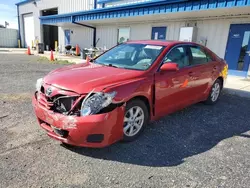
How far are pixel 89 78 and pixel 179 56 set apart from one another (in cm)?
199

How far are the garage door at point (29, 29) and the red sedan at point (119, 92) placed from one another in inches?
1053

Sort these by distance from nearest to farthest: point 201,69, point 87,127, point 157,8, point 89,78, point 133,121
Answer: point 87,127
point 89,78
point 133,121
point 201,69
point 157,8

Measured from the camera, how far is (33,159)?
2748 millimetres

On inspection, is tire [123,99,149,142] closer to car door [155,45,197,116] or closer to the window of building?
car door [155,45,197,116]

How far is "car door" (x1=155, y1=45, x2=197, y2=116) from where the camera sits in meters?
3.54

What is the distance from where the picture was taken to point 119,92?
112 inches

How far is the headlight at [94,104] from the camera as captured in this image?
265 centimetres

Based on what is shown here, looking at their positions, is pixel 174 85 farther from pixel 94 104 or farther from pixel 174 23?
pixel 174 23

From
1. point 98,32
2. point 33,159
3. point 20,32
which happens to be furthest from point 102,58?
point 20,32

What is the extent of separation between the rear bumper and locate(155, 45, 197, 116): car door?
0.96m

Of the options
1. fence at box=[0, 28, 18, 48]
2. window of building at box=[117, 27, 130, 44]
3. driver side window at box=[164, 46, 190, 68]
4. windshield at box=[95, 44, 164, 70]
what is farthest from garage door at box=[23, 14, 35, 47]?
driver side window at box=[164, 46, 190, 68]

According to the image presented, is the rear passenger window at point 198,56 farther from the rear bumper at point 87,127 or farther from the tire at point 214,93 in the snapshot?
the rear bumper at point 87,127

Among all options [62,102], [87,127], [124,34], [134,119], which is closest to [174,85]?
[134,119]

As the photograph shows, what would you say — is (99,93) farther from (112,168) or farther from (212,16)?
(212,16)
